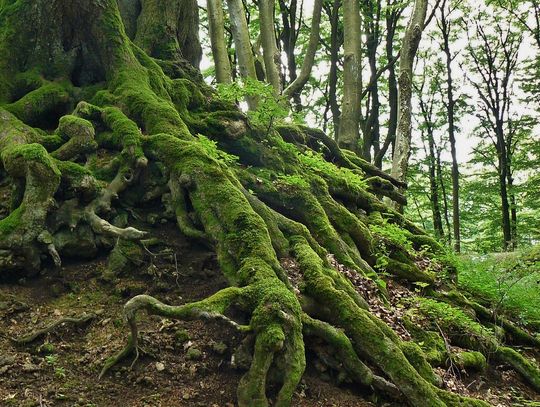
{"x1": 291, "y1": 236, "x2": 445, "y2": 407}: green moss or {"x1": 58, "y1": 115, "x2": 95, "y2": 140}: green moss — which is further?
{"x1": 58, "y1": 115, "x2": 95, "y2": 140}: green moss

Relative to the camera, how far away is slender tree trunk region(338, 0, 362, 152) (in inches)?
512

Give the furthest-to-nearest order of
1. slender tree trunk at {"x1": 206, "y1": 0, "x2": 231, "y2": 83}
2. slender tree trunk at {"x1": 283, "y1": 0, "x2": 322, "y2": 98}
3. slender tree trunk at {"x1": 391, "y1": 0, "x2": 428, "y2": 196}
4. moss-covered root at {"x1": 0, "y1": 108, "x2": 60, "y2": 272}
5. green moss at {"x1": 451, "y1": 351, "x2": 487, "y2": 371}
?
slender tree trunk at {"x1": 283, "y1": 0, "x2": 322, "y2": 98} → slender tree trunk at {"x1": 206, "y1": 0, "x2": 231, "y2": 83} → slender tree trunk at {"x1": 391, "y1": 0, "x2": 428, "y2": 196} → green moss at {"x1": 451, "y1": 351, "x2": 487, "y2": 371} → moss-covered root at {"x1": 0, "y1": 108, "x2": 60, "y2": 272}

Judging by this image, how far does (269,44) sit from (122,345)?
11000mm

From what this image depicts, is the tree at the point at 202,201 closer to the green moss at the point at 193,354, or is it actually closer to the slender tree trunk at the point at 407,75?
the green moss at the point at 193,354

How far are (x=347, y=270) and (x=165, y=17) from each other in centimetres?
600

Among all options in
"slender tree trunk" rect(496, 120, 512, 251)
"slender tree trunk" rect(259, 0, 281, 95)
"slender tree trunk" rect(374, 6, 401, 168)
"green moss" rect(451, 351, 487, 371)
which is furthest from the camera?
"slender tree trunk" rect(496, 120, 512, 251)

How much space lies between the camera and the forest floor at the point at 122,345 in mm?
3559

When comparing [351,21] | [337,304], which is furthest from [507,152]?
[337,304]

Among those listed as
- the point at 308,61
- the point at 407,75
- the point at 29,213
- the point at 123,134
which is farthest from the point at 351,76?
the point at 29,213

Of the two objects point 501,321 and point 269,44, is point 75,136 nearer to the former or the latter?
point 501,321

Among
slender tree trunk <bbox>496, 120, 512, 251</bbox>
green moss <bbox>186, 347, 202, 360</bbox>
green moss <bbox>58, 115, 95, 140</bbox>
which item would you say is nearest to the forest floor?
green moss <bbox>186, 347, 202, 360</bbox>

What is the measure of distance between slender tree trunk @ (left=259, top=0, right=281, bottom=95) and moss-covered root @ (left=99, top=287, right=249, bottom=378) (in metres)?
10.1

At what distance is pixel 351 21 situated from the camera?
511 inches

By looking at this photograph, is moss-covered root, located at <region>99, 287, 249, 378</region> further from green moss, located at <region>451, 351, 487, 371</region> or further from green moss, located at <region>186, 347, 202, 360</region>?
green moss, located at <region>451, 351, 487, 371</region>
